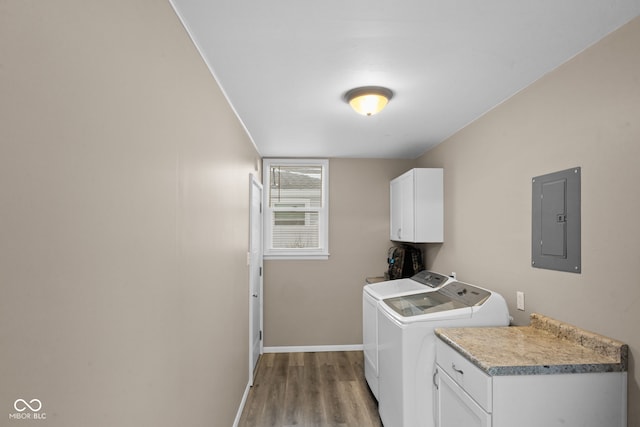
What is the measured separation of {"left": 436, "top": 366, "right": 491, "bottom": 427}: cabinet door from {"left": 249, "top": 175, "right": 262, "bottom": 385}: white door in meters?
1.93

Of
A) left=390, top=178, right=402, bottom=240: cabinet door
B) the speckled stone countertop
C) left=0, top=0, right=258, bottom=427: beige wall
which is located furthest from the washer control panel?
left=0, top=0, right=258, bottom=427: beige wall

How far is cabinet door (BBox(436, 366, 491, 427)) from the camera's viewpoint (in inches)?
64.9

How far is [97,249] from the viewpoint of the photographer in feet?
2.97

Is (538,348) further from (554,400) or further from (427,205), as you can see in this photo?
(427,205)

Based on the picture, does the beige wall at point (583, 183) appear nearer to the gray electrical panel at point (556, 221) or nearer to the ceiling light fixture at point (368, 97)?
the gray electrical panel at point (556, 221)

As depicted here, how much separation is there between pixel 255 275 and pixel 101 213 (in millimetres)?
3041

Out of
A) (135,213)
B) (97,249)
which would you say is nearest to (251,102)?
Result: (135,213)

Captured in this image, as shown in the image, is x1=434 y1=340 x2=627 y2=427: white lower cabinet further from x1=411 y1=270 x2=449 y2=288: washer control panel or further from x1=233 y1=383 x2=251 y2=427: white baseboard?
x1=233 y1=383 x2=251 y2=427: white baseboard

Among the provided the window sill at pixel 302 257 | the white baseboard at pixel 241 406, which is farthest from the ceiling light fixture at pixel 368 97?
the white baseboard at pixel 241 406

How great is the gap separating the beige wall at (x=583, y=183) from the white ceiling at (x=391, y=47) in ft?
0.50

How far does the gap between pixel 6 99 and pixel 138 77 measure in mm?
555

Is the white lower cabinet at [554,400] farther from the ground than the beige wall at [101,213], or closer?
closer

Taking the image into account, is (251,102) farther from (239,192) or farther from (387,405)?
(387,405)

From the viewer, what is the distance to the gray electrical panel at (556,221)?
6.11 feet
